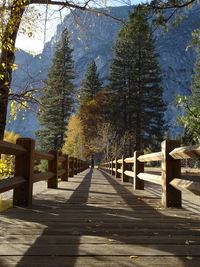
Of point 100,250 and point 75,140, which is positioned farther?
point 75,140

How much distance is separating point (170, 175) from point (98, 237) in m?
1.96

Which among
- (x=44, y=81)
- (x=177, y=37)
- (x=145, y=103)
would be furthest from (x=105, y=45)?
(x=44, y=81)

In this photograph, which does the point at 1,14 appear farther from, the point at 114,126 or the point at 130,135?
the point at 114,126

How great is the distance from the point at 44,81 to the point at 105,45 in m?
161

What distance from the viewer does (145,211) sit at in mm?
3539

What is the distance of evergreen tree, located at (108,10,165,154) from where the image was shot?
112ft

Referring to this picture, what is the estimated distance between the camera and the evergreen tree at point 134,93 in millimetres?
34062

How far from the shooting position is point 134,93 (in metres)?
36.4

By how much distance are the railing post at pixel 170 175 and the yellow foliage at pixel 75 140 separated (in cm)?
3000

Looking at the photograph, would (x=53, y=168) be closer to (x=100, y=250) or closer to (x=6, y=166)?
(x=6, y=166)

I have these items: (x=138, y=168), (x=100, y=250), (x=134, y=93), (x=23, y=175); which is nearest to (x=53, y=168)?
(x=138, y=168)

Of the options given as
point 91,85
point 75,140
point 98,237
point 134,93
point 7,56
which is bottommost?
point 98,237

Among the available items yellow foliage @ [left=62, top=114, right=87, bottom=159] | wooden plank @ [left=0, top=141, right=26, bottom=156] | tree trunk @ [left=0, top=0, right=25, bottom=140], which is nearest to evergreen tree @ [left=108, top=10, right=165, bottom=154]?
yellow foliage @ [left=62, top=114, right=87, bottom=159]

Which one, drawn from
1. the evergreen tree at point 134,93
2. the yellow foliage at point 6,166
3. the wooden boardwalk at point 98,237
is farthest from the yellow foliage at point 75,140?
the wooden boardwalk at point 98,237
